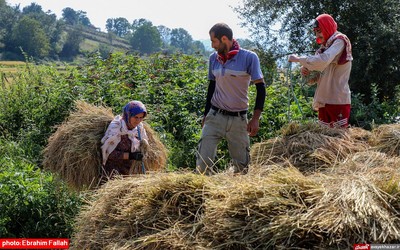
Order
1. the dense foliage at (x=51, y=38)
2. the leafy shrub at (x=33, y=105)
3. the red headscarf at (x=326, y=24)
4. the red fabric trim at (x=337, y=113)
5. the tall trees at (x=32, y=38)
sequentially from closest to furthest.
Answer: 1. the red headscarf at (x=326, y=24)
2. the red fabric trim at (x=337, y=113)
3. the leafy shrub at (x=33, y=105)
4. the tall trees at (x=32, y=38)
5. the dense foliage at (x=51, y=38)

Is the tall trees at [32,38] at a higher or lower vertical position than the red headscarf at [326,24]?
lower

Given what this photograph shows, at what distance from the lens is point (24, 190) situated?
5.89 meters

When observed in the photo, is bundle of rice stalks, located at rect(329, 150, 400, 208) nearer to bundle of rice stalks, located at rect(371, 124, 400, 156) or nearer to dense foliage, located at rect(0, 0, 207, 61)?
bundle of rice stalks, located at rect(371, 124, 400, 156)

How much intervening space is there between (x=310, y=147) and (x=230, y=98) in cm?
96

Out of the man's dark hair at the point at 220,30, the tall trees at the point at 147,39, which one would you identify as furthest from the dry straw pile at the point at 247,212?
the tall trees at the point at 147,39

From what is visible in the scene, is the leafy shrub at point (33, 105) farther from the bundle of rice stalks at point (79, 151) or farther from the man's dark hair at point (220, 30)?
the man's dark hair at point (220, 30)

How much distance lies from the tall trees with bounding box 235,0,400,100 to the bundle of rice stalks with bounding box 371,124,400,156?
534 centimetres

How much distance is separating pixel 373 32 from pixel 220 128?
6273 millimetres

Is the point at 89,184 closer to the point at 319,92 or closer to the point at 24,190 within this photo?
the point at 24,190

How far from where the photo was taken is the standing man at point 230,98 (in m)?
5.45

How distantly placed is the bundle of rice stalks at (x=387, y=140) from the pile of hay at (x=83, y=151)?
6.91 feet

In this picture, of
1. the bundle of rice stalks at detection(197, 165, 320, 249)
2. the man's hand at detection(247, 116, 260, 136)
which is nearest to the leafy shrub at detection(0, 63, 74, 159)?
the man's hand at detection(247, 116, 260, 136)

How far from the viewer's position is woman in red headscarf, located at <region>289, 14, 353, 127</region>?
18.0ft

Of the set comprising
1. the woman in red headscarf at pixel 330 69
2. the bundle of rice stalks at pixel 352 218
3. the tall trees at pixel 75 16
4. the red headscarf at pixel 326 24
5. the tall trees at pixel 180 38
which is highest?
the tall trees at pixel 75 16
